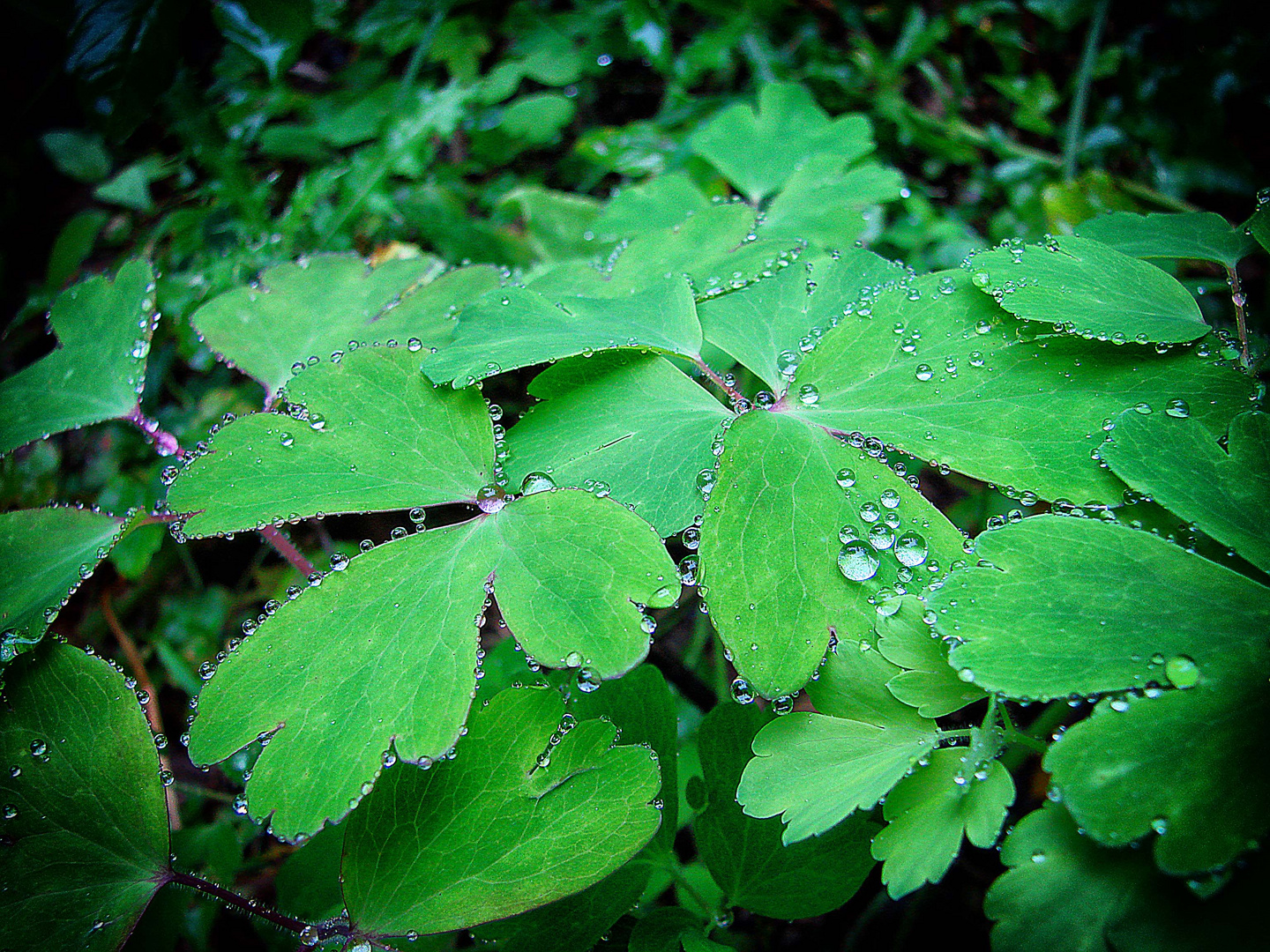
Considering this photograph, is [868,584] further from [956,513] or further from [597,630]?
[956,513]

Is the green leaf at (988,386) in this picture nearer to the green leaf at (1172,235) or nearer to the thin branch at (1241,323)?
the thin branch at (1241,323)

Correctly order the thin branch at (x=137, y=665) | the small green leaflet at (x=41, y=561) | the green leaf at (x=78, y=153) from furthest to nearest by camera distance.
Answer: the green leaf at (x=78, y=153) → the thin branch at (x=137, y=665) → the small green leaflet at (x=41, y=561)

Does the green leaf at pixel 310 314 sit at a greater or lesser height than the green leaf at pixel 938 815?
greater

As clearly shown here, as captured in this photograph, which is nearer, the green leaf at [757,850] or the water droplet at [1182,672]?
the water droplet at [1182,672]

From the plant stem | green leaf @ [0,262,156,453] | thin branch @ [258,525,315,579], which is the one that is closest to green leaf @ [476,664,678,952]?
thin branch @ [258,525,315,579]

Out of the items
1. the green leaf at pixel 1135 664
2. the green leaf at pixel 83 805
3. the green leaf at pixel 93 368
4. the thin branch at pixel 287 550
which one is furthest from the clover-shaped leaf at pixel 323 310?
the green leaf at pixel 1135 664

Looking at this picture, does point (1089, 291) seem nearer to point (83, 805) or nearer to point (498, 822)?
point (498, 822)

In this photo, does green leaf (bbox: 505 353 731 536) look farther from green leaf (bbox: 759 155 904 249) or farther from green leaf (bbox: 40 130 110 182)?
green leaf (bbox: 40 130 110 182)

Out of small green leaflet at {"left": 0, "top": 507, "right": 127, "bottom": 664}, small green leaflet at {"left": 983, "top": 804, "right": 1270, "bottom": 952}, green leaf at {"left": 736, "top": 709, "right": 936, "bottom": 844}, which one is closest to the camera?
small green leaflet at {"left": 983, "top": 804, "right": 1270, "bottom": 952}
